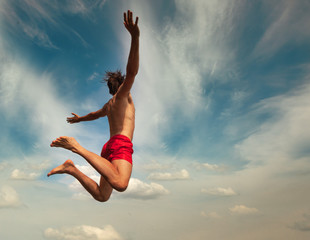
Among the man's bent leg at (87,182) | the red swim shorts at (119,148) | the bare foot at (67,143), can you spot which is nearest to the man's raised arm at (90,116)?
the red swim shorts at (119,148)

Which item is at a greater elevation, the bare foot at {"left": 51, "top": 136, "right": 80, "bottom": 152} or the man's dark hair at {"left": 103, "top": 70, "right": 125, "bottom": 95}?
the man's dark hair at {"left": 103, "top": 70, "right": 125, "bottom": 95}

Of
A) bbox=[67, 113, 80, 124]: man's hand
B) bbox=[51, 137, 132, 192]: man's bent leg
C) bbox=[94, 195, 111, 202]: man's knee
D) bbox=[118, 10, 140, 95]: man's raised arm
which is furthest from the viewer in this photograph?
bbox=[67, 113, 80, 124]: man's hand

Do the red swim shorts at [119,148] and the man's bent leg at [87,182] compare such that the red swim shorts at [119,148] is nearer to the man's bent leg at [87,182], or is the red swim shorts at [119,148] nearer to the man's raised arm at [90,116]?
the man's bent leg at [87,182]

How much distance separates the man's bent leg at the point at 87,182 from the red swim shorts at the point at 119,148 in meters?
0.77

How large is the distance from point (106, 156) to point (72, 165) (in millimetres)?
881

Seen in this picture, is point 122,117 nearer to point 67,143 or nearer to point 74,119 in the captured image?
point 67,143

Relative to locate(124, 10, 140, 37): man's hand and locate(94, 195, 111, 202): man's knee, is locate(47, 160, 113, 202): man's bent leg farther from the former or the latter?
locate(124, 10, 140, 37): man's hand

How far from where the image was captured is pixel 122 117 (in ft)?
21.3

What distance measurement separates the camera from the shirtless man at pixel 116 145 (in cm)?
559

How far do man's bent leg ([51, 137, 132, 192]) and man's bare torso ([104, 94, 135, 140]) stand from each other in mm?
897

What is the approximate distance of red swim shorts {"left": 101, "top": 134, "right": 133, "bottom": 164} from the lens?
20.0ft

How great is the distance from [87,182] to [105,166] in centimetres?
117

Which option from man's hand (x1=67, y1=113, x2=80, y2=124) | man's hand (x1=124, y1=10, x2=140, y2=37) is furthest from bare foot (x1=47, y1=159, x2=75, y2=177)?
man's hand (x1=124, y1=10, x2=140, y2=37)

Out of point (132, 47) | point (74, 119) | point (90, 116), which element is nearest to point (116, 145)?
point (132, 47)
